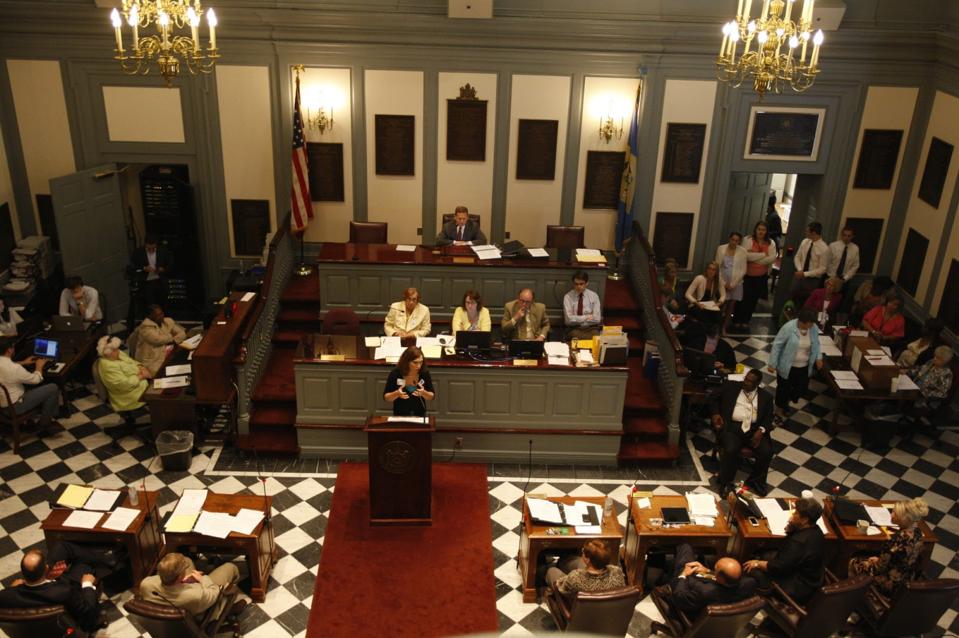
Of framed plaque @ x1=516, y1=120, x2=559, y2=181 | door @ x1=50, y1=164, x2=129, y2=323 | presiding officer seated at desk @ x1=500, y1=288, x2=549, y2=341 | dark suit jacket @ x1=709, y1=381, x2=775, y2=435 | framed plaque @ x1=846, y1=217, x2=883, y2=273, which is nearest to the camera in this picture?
dark suit jacket @ x1=709, y1=381, x2=775, y2=435

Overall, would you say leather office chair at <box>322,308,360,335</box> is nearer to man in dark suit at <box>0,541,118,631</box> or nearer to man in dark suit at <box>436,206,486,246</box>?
man in dark suit at <box>436,206,486,246</box>

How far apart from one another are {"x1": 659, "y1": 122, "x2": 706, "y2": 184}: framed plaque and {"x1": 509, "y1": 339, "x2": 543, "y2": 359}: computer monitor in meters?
4.48

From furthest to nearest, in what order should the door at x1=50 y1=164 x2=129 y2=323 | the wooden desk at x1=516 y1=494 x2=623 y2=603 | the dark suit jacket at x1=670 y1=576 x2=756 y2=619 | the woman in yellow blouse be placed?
the door at x1=50 y1=164 x2=129 y2=323 < the woman in yellow blouse < the wooden desk at x1=516 y1=494 x2=623 y2=603 < the dark suit jacket at x1=670 y1=576 x2=756 y2=619

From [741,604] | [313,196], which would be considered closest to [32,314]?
[313,196]

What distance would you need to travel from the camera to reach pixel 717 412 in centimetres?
938

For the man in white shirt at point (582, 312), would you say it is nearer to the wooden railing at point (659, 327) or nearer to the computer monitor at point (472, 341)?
the wooden railing at point (659, 327)

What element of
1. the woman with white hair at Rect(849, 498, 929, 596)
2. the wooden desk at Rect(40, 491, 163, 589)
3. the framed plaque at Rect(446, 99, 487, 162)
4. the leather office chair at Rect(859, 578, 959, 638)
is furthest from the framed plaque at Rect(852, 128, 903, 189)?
the wooden desk at Rect(40, 491, 163, 589)

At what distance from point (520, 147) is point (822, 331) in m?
4.82

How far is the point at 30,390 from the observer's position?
970 cm

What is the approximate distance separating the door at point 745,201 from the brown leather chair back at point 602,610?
8993mm

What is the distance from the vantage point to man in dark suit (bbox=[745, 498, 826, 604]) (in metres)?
7.00

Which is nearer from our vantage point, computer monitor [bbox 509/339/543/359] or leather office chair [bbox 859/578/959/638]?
leather office chair [bbox 859/578/959/638]

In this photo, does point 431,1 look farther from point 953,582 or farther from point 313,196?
point 953,582

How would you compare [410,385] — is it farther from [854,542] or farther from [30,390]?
[30,390]
